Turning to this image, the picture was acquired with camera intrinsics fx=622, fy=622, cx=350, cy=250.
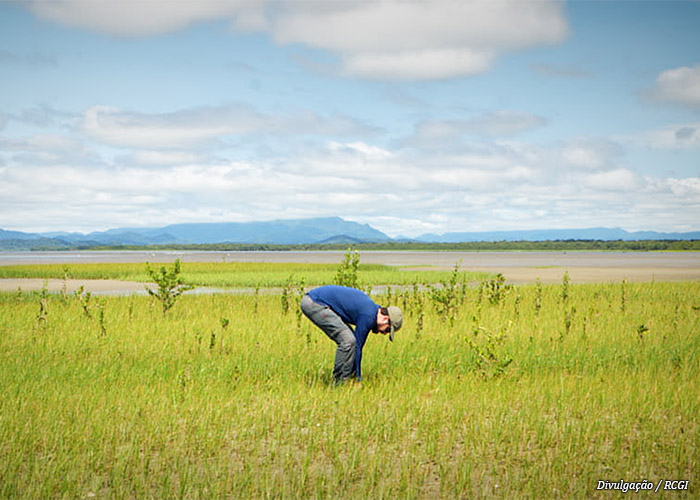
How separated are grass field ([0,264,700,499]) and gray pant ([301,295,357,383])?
1.00ft

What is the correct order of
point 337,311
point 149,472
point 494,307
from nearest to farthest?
point 149,472
point 337,311
point 494,307

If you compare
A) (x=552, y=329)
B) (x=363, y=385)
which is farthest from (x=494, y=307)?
(x=363, y=385)

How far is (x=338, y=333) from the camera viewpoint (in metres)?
9.05

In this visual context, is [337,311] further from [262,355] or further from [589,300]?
[589,300]

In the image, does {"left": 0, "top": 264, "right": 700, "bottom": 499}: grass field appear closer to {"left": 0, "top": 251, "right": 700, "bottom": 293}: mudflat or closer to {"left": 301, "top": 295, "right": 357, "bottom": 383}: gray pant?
{"left": 301, "top": 295, "right": 357, "bottom": 383}: gray pant

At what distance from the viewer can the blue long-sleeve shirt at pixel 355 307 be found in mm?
8844

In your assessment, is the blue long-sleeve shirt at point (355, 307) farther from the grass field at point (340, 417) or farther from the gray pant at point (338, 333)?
the grass field at point (340, 417)

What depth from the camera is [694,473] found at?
251 inches

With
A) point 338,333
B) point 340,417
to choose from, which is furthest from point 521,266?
point 340,417

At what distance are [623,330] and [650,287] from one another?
17.5m

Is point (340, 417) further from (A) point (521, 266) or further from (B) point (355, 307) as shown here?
(A) point (521, 266)

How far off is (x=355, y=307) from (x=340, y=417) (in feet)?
5.28

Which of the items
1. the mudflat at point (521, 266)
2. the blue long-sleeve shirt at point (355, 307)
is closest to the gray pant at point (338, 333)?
the blue long-sleeve shirt at point (355, 307)

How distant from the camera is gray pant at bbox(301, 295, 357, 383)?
29.6 ft
